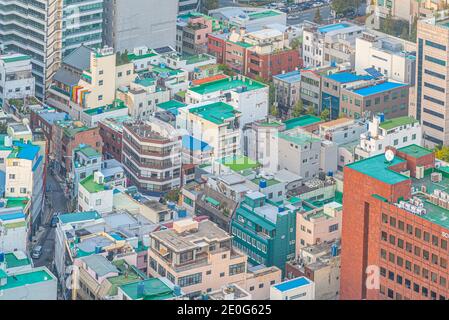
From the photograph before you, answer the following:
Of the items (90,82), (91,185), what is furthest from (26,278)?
(90,82)

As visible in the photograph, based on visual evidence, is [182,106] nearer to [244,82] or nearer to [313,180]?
[244,82]

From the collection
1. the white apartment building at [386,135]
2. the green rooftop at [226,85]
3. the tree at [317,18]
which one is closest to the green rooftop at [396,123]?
the white apartment building at [386,135]

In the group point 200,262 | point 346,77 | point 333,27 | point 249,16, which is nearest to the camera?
point 200,262

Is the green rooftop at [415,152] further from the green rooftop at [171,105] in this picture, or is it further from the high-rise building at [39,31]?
A: the high-rise building at [39,31]

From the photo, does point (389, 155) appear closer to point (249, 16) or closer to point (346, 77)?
point (346, 77)
